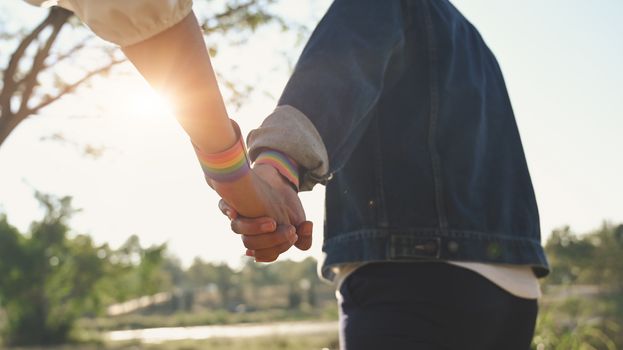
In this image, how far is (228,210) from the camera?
3.15ft

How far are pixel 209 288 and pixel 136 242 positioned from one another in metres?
39.9

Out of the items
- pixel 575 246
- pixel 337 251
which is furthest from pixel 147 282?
pixel 575 246

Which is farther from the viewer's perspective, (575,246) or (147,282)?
(575,246)

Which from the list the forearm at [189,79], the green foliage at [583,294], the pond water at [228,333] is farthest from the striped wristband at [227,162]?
the pond water at [228,333]

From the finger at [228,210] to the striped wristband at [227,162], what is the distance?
0.07 m

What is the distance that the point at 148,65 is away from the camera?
0.78 metres

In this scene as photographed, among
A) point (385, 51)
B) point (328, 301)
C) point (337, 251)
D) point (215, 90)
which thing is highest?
point (385, 51)

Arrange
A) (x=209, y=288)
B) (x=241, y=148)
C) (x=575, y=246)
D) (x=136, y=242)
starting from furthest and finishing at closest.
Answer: (x=209, y=288)
(x=575, y=246)
(x=136, y=242)
(x=241, y=148)

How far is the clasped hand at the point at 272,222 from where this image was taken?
3.07 ft

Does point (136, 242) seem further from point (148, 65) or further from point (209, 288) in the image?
point (209, 288)

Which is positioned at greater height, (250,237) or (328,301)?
(250,237)

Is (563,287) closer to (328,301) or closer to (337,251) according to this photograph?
(337,251)

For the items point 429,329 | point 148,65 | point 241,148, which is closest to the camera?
point 148,65

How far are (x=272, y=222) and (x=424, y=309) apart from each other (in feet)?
1.36
